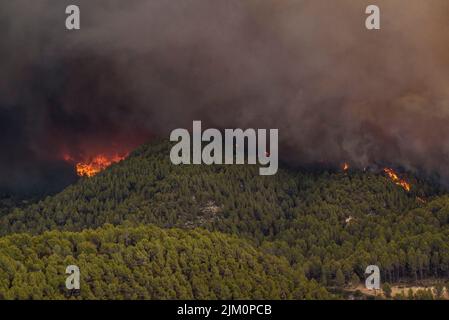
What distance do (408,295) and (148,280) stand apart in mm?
38661

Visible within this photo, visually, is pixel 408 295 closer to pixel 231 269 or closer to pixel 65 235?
pixel 231 269

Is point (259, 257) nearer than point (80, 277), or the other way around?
point (80, 277)

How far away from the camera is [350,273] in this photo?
647ft

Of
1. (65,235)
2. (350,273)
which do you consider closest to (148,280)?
(65,235)

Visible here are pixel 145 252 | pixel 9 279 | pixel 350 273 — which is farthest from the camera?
pixel 350 273

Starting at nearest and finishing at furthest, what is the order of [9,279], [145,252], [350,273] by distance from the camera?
[9,279] → [145,252] → [350,273]

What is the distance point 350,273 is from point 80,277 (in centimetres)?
4614

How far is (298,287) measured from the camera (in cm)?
18875

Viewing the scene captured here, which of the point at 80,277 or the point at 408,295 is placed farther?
the point at 408,295
